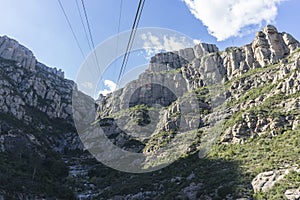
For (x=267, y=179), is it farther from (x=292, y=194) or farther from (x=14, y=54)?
(x=14, y=54)

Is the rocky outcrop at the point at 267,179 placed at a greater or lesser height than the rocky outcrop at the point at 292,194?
greater

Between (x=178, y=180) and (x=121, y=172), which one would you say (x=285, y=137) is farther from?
(x=121, y=172)

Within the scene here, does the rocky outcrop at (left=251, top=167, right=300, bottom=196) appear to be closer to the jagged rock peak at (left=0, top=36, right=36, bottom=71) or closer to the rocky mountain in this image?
the rocky mountain

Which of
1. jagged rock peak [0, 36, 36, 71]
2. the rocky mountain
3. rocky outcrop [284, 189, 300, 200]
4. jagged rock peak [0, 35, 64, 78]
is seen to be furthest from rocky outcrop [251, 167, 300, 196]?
jagged rock peak [0, 36, 36, 71]

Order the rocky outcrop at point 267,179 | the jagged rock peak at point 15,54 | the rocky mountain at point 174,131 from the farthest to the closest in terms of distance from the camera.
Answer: the jagged rock peak at point 15,54
the rocky mountain at point 174,131
the rocky outcrop at point 267,179

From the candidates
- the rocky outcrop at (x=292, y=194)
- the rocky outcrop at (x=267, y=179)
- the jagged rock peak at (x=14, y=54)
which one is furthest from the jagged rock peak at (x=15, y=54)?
the rocky outcrop at (x=292, y=194)

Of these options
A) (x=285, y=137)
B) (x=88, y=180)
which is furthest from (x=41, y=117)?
(x=285, y=137)

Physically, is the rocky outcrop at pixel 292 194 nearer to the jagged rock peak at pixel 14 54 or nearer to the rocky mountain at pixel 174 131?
the rocky mountain at pixel 174 131

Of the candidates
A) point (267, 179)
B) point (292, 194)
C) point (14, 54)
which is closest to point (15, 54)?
point (14, 54)
